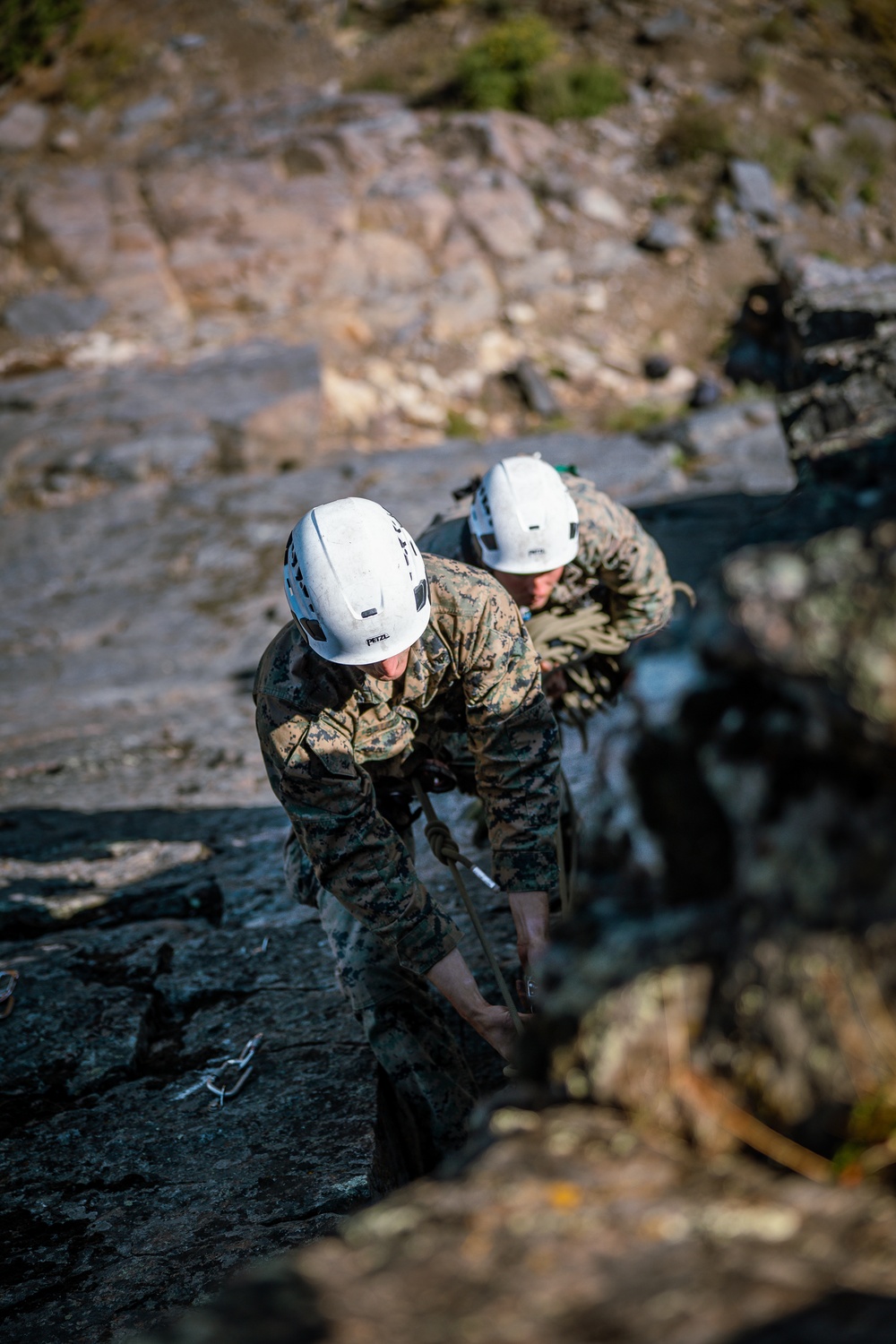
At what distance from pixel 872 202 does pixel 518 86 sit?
4765 millimetres

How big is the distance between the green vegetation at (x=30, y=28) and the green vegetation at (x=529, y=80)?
571cm

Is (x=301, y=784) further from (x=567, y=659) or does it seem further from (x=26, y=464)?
(x=26, y=464)

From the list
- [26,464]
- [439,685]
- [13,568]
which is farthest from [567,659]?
[26,464]

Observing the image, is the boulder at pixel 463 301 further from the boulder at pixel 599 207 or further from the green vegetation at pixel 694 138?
the green vegetation at pixel 694 138

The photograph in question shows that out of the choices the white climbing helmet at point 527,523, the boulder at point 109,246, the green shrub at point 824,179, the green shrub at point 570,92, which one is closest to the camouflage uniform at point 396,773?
the white climbing helmet at point 527,523

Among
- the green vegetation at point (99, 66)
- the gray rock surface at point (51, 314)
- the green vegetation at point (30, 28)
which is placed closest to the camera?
the gray rock surface at point (51, 314)

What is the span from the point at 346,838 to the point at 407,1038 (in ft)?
2.40

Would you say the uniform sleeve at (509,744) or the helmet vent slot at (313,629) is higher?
the helmet vent slot at (313,629)

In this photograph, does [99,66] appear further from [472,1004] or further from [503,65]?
[472,1004]

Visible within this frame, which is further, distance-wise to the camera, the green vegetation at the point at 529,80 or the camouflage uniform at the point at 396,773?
the green vegetation at the point at 529,80

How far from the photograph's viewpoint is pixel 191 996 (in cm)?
351

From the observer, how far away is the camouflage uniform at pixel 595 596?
3.98 meters

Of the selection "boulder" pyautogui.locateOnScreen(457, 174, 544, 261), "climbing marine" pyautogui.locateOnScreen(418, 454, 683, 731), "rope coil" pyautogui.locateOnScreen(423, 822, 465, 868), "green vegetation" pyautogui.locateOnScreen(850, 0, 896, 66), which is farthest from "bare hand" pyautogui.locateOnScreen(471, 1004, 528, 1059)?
"green vegetation" pyautogui.locateOnScreen(850, 0, 896, 66)

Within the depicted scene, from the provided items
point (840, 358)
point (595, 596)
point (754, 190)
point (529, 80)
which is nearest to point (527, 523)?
point (595, 596)
